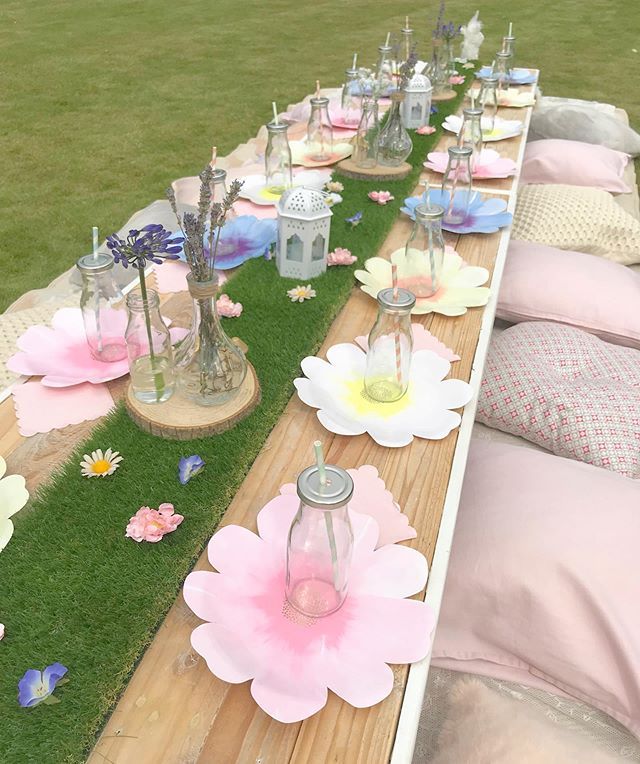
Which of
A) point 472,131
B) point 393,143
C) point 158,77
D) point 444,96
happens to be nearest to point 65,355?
point 393,143

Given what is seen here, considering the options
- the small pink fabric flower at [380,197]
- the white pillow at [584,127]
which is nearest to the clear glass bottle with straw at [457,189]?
the small pink fabric flower at [380,197]

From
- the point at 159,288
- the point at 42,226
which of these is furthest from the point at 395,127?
the point at 42,226

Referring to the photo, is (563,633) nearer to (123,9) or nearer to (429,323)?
(429,323)

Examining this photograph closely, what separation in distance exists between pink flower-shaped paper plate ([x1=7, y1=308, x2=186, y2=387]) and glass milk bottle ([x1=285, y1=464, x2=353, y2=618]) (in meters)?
0.54

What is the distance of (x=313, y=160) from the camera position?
6.82 feet

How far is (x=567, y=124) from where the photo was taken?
3248 mm

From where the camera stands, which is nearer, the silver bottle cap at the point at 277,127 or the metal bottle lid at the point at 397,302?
the metal bottle lid at the point at 397,302

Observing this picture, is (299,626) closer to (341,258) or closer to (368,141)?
(341,258)

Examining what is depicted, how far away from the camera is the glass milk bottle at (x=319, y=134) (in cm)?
200

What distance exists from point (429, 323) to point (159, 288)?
60cm

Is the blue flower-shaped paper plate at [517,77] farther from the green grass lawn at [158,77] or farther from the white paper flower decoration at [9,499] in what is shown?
the white paper flower decoration at [9,499]

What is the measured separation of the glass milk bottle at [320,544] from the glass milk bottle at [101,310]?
58cm

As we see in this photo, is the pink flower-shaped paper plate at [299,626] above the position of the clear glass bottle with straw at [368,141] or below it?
below

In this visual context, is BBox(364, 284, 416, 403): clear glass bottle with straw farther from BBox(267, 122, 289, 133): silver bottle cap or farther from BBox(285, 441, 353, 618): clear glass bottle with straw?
BBox(267, 122, 289, 133): silver bottle cap
